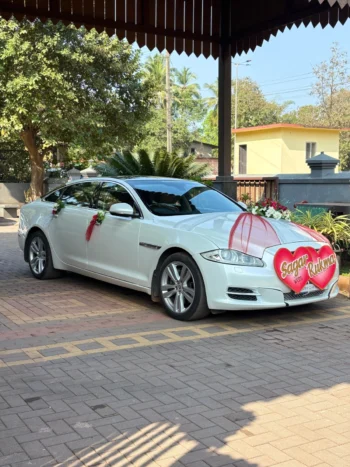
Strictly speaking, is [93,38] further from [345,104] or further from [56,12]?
[345,104]

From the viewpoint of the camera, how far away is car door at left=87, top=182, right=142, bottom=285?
6875 millimetres

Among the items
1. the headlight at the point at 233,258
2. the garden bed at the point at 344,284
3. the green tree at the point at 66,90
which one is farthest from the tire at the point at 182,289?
the green tree at the point at 66,90

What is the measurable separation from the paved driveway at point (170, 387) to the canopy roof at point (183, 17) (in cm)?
520

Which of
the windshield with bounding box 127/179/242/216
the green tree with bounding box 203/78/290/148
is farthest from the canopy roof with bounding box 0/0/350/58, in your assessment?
the green tree with bounding box 203/78/290/148

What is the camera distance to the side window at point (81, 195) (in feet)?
25.8

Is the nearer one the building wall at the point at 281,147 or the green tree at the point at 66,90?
the green tree at the point at 66,90

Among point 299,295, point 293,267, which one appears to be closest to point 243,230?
point 293,267

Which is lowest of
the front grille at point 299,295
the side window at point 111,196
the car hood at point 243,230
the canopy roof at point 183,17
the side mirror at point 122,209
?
the front grille at point 299,295

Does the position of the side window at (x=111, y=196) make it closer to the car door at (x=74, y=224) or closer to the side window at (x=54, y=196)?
the car door at (x=74, y=224)

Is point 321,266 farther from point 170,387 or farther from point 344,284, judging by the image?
point 170,387

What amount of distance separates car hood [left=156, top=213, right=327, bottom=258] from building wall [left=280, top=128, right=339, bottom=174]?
2190cm

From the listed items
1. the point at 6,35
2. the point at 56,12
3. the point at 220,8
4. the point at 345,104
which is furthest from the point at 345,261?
the point at 345,104

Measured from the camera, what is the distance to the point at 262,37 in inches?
419

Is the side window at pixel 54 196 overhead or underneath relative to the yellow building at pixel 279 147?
underneath
